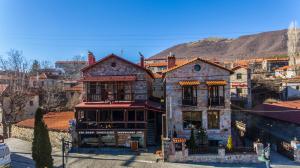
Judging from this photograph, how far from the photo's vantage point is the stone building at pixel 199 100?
2812 cm

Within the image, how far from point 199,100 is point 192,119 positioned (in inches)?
81.8

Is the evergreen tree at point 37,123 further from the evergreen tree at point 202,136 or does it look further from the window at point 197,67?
the window at point 197,67

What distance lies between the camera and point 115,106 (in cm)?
2891

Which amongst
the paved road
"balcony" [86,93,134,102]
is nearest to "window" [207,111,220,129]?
Result: the paved road

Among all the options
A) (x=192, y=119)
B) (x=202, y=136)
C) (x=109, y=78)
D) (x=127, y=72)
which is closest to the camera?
(x=202, y=136)

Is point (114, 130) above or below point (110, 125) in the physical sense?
below

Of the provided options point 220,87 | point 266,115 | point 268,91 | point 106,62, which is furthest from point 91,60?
point 268,91

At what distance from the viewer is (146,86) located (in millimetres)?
31094

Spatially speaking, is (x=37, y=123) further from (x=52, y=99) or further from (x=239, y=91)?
(x=239, y=91)

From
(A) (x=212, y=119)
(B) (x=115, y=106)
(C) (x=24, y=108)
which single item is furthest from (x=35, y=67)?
(A) (x=212, y=119)

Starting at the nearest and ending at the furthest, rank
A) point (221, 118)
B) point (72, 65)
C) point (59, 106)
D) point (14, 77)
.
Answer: point (221, 118) < point (14, 77) < point (59, 106) < point (72, 65)

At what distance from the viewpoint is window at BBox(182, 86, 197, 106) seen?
28.4 meters

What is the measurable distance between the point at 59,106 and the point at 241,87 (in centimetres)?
3194

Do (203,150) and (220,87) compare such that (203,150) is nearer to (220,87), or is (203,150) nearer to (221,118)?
(221,118)
